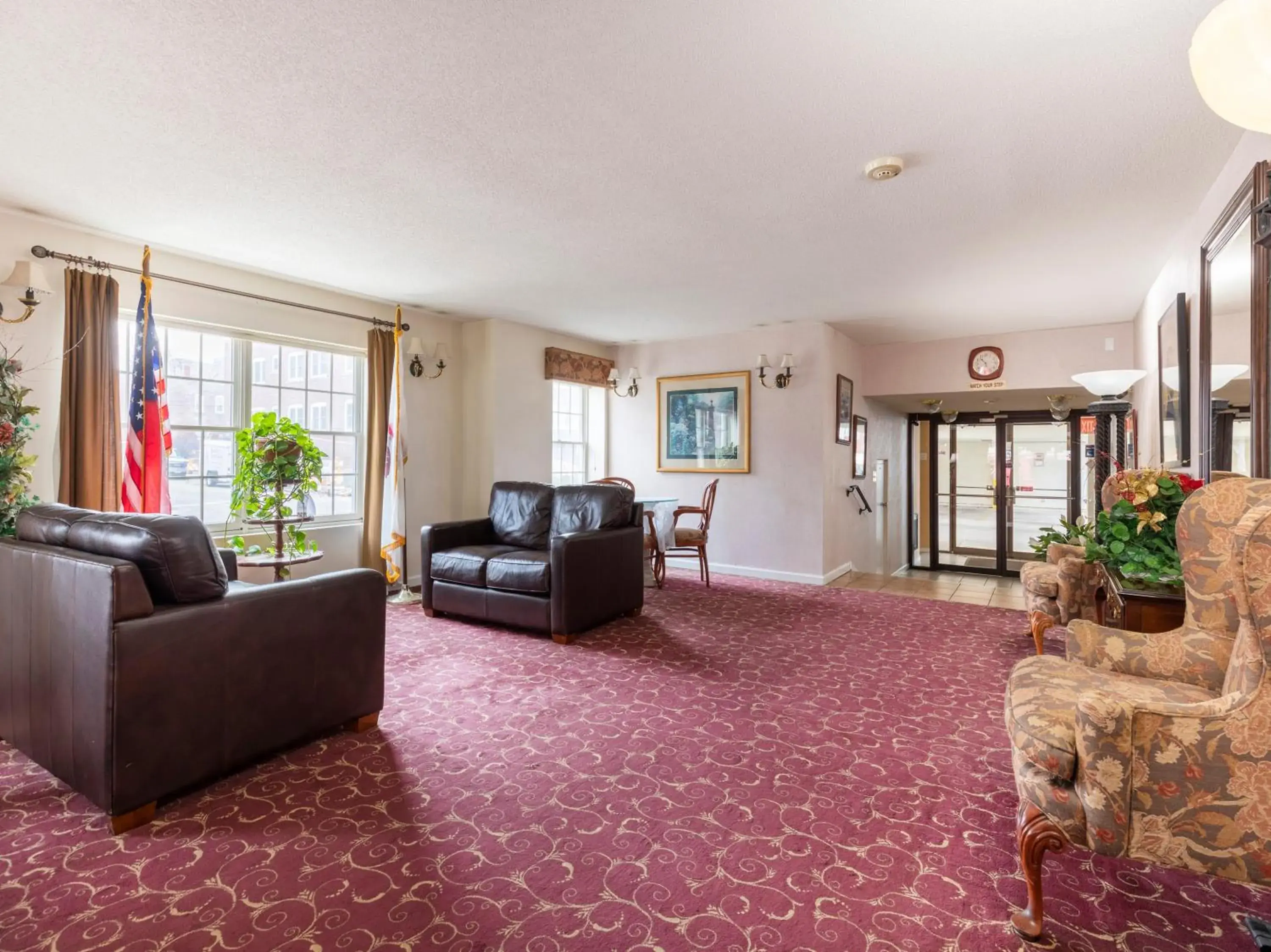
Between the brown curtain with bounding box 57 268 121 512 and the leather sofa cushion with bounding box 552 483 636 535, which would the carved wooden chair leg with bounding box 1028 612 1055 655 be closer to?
the leather sofa cushion with bounding box 552 483 636 535

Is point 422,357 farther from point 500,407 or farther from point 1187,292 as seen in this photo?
point 1187,292

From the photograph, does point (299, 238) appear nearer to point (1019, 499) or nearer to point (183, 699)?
point (183, 699)

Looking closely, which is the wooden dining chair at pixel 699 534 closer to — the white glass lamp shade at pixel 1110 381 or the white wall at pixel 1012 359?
the white wall at pixel 1012 359

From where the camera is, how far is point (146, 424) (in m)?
3.78

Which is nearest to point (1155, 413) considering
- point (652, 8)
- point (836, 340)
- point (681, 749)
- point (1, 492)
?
point (836, 340)

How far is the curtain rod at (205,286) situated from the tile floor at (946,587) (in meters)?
4.98

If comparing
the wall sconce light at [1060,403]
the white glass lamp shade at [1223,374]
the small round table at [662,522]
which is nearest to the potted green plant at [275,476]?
the small round table at [662,522]

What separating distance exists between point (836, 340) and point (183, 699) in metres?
5.90

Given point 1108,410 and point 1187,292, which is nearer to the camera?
point 1187,292

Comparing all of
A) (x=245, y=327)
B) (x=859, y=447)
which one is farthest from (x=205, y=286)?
(x=859, y=447)

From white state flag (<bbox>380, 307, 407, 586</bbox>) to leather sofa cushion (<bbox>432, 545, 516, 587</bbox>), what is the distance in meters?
0.77

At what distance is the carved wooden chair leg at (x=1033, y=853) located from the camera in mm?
1465

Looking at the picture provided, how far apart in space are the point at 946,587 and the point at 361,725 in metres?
5.70

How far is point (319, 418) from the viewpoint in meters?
5.07
